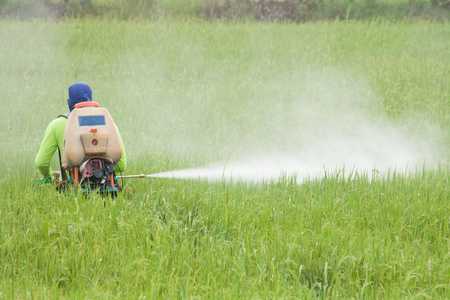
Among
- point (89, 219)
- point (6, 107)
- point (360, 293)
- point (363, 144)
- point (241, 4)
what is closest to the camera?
point (360, 293)

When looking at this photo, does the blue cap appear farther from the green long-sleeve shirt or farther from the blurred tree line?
the blurred tree line

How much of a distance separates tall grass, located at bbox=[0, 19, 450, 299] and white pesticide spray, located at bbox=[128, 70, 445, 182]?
6 centimetres

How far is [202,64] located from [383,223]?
7196 millimetres

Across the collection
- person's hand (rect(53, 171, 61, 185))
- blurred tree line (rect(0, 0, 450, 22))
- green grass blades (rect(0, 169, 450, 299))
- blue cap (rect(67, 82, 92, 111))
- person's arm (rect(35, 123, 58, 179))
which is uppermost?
blurred tree line (rect(0, 0, 450, 22))

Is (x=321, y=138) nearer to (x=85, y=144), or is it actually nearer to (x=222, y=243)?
(x=222, y=243)

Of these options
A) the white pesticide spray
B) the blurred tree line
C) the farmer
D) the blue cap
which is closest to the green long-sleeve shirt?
the farmer

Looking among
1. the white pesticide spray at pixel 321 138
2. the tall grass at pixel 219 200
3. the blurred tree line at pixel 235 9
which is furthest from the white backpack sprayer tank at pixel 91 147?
the blurred tree line at pixel 235 9

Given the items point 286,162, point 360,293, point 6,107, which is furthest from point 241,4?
point 360,293

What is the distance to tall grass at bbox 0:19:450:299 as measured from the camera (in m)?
3.31

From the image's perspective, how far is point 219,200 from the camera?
441 cm

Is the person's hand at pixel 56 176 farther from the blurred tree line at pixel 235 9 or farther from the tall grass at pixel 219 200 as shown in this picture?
the blurred tree line at pixel 235 9

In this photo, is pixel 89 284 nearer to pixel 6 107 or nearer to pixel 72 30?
pixel 6 107

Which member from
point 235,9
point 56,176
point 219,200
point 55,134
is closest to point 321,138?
point 219,200

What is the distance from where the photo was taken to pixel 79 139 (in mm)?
4008
